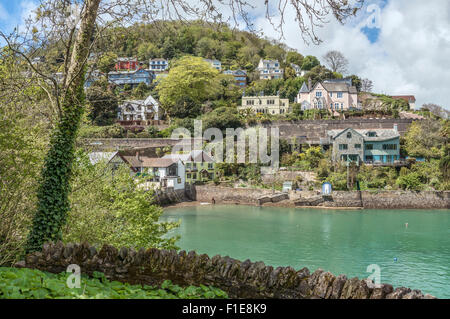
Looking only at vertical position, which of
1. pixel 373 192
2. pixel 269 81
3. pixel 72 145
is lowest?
pixel 373 192

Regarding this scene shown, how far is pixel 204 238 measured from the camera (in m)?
19.5

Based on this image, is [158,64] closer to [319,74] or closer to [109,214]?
[319,74]

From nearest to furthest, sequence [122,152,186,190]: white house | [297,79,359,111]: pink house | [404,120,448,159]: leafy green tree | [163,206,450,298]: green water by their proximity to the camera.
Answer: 1. [163,206,450,298]: green water
2. [122,152,186,190]: white house
3. [404,120,448,159]: leafy green tree
4. [297,79,359,111]: pink house

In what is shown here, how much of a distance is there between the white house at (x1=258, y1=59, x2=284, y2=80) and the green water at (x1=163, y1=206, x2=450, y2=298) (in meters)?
42.1

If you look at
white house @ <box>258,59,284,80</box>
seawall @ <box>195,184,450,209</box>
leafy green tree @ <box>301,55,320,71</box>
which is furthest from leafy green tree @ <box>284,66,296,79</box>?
seawall @ <box>195,184,450,209</box>

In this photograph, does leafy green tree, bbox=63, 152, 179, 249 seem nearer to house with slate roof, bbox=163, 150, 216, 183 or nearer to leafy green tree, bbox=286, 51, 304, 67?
house with slate roof, bbox=163, 150, 216, 183

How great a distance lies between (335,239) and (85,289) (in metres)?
17.5

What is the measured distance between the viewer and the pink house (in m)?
50.6

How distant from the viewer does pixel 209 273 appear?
4.68m

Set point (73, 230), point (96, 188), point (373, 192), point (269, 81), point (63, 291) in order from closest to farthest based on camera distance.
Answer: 1. point (63, 291)
2. point (73, 230)
3. point (96, 188)
4. point (373, 192)
5. point (269, 81)

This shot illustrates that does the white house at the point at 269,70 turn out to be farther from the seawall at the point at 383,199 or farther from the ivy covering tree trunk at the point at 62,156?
the ivy covering tree trunk at the point at 62,156
